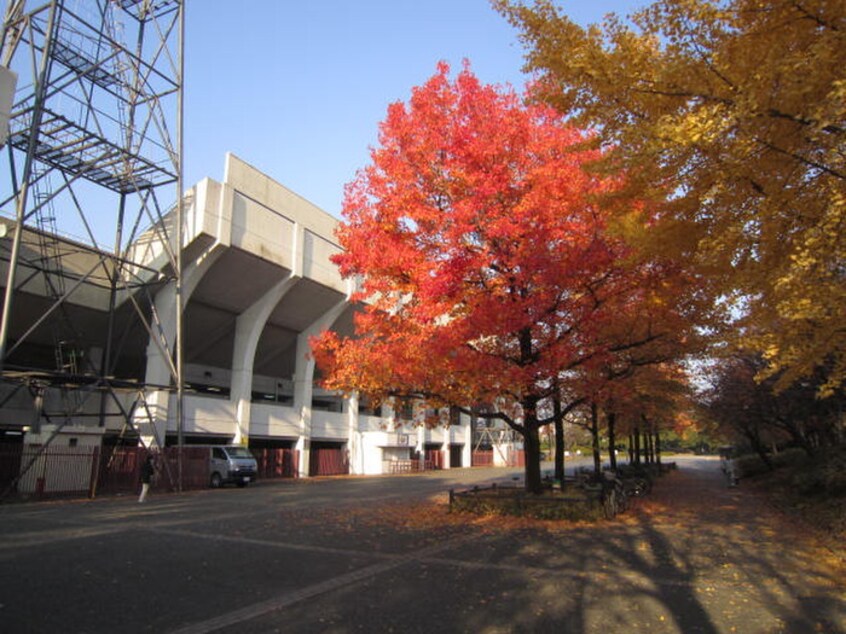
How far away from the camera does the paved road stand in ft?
19.9

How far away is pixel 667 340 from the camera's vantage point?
1387 cm

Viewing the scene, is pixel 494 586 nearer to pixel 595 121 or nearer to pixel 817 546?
pixel 595 121

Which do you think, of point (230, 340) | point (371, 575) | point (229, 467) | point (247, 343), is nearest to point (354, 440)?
point (230, 340)

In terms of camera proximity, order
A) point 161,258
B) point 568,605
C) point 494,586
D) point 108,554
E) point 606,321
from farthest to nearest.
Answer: point 161,258
point 606,321
point 108,554
point 494,586
point 568,605

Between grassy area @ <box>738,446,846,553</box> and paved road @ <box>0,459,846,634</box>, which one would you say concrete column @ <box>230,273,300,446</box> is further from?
grassy area @ <box>738,446,846,553</box>

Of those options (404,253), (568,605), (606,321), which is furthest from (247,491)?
(568,605)

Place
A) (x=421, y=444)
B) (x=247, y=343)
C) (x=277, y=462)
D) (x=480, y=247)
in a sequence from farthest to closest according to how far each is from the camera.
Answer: (x=421, y=444), (x=277, y=462), (x=247, y=343), (x=480, y=247)

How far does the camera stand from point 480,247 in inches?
514

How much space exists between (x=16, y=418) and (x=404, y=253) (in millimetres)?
23475

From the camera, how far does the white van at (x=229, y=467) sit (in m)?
26.3

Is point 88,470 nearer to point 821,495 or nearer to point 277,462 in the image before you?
point 277,462

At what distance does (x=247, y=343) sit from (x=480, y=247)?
2165 cm

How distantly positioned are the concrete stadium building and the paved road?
255 inches

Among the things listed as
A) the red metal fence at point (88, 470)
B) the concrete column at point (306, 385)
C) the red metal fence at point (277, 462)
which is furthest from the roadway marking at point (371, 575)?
the concrete column at point (306, 385)
